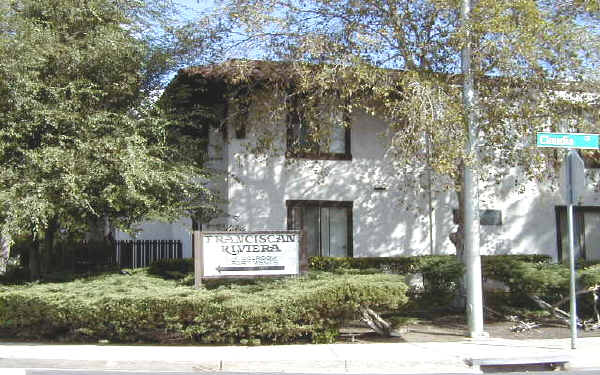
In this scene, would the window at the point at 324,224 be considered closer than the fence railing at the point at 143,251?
Yes

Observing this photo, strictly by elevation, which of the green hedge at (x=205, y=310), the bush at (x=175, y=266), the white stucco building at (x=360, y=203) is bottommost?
the green hedge at (x=205, y=310)

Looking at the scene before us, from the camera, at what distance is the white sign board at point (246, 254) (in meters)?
11.8

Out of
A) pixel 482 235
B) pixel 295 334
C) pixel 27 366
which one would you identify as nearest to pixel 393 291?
pixel 295 334

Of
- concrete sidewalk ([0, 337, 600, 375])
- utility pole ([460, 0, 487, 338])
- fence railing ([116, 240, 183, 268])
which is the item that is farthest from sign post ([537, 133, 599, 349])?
fence railing ([116, 240, 183, 268])

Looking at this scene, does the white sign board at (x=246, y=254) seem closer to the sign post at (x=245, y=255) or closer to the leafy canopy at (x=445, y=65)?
the sign post at (x=245, y=255)

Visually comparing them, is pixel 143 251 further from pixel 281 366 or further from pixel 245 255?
pixel 281 366

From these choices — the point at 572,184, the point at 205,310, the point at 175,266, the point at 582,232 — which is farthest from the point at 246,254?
the point at 582,232

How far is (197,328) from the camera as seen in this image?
10797mm

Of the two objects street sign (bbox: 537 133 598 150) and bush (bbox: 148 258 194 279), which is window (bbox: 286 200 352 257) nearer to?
bush (bbox: 148 258 194 279)

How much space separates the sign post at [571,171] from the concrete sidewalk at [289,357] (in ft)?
3.79

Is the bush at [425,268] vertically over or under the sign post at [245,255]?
under

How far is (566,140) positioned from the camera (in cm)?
1096

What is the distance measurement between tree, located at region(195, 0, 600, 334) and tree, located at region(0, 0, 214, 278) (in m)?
2.12

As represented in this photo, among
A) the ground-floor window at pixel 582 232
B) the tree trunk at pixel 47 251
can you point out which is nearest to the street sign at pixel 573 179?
the ground-floor window at pixel 582 232
